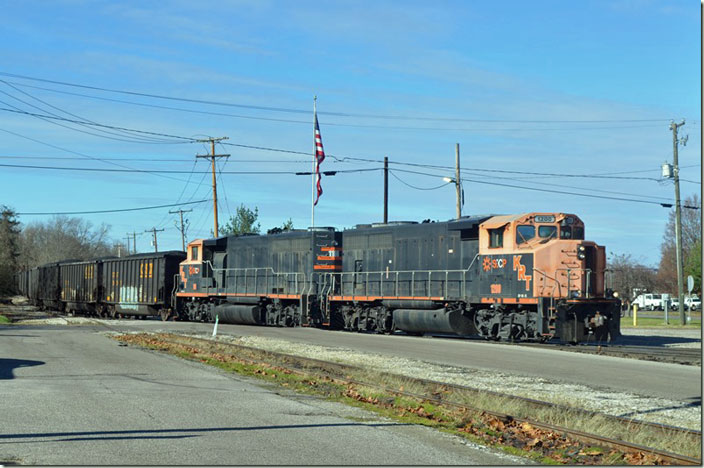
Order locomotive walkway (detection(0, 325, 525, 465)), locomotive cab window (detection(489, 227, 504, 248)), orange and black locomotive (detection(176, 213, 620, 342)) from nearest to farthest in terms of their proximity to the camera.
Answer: locomotive walkway (detection(0, 325, 525, 465)) < orange and black locomotive (detection(176, 213, 620, 342)) < locomotive cab window (detection(489, 227, 504, 248))

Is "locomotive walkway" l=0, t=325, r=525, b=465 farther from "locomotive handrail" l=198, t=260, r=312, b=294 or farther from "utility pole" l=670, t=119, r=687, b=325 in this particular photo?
"utility pole" l=670, t=119, r=687, b=325

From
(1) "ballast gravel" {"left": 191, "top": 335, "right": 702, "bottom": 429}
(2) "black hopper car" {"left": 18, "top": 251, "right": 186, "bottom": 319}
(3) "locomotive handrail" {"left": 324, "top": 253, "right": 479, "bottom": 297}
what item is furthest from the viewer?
(2) "black hopper car" {"left": 18, "top": 251, "right": 186, "bottom": 319}

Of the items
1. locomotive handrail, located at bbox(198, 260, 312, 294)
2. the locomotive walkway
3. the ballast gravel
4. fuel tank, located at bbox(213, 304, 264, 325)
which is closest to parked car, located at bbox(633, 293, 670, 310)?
locomotive handrail, located at bbox(198, 260, 312, 294)

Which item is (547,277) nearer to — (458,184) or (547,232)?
(547,232)

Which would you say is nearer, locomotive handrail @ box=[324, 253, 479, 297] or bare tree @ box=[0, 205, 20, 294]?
locomotive handrail @ box=[324, 253, 479, 297]

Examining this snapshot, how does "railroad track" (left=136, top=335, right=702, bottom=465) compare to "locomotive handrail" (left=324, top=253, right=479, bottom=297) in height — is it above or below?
below

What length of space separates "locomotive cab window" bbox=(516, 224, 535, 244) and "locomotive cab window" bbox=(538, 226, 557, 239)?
223mm

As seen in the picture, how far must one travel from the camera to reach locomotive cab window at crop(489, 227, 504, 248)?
87.2 ft

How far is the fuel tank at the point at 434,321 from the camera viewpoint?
28.0 meters

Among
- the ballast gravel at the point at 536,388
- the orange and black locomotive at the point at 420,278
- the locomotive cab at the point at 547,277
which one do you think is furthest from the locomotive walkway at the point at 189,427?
the orange and black locomotive at the point at 420,278

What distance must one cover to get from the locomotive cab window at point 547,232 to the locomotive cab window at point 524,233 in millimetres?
223

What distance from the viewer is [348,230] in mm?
34188

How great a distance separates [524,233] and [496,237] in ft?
3.72

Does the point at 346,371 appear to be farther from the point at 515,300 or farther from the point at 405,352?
the point at 515,300
